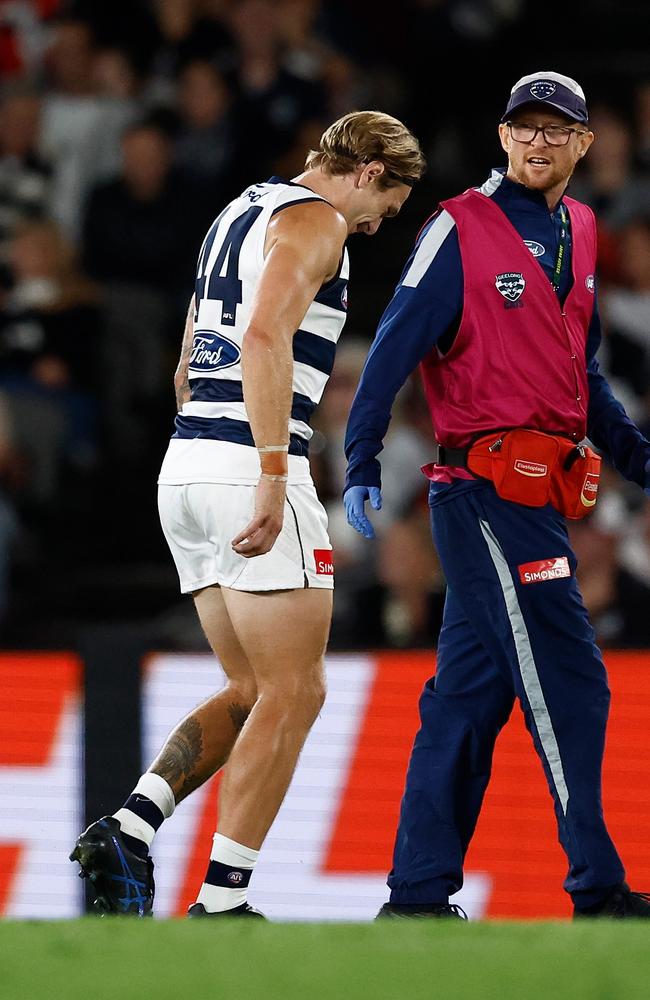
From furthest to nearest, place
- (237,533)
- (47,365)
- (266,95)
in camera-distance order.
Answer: (266,95) < (47,365) < (237,533)

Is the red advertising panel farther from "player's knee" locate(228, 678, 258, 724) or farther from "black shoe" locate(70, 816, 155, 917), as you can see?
"black shoe" locate(70, 816, 155, 917)

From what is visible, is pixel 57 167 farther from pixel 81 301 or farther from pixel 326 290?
pixel 326 290

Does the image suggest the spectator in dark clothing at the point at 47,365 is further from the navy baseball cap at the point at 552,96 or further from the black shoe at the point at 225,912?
the black shoe at the point at 225,912

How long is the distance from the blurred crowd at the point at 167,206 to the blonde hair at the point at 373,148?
319 cm

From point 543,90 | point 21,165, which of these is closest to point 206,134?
point 21,165

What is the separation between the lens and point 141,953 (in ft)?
10.7

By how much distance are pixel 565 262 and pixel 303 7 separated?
6.37 metres

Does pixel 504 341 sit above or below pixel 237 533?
above

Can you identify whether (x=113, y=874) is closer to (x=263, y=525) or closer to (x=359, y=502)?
(x=263, y=525)

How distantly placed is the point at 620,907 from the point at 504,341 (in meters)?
1.44

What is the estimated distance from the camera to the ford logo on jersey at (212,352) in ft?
14.9

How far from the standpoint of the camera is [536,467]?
4426 mm

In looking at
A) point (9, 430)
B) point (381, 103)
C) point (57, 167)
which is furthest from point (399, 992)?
point (381, 103)

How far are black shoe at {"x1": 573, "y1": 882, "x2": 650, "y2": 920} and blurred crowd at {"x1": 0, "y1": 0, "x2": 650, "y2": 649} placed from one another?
3.41 meters
